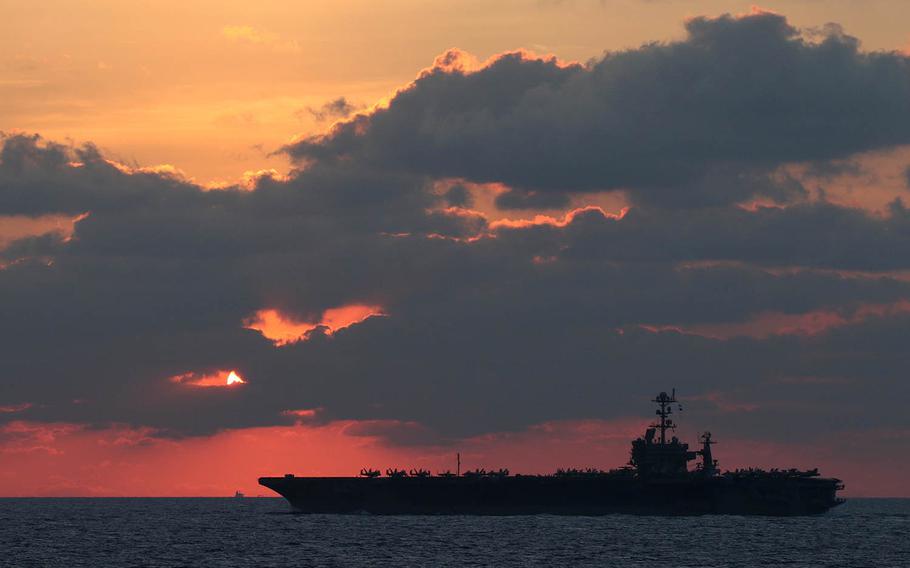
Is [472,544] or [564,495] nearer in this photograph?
[472,544]

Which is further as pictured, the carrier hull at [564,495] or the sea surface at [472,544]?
the carrier hull at [564,495]

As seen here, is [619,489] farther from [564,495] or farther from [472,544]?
[472,544]

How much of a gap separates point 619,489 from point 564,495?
595 centimetres

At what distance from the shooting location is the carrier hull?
129 m

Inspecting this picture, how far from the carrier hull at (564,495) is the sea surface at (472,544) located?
1.89m

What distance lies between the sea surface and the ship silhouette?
206cm

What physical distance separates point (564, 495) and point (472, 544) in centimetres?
2946

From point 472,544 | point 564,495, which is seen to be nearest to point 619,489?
point 564,495

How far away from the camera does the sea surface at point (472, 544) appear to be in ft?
295

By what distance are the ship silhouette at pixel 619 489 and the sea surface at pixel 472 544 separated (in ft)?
6.75

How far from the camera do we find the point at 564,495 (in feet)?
433

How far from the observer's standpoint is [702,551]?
97875 millimetres

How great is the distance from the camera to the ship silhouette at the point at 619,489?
129 m

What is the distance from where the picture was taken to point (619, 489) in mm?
129125
